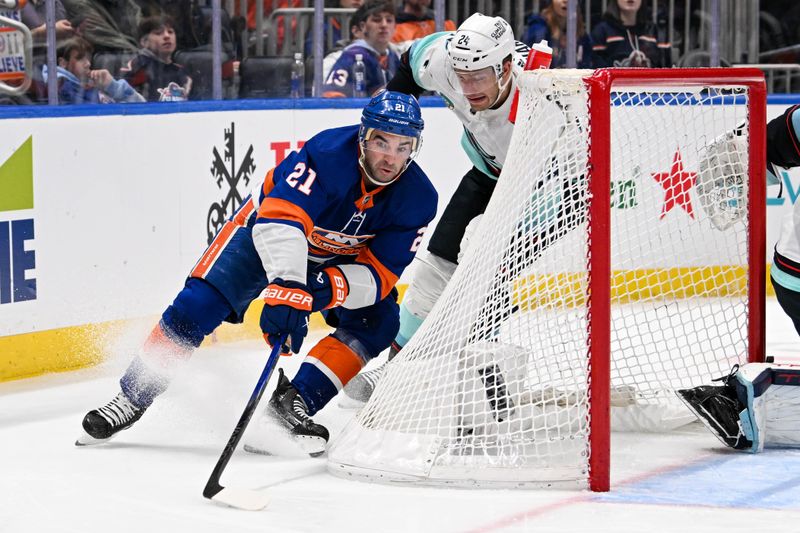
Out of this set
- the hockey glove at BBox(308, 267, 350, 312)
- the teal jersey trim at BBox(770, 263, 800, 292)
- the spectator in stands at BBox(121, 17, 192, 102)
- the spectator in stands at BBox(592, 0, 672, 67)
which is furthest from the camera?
the spectator in stands at BBox(592, 0, 672, 67)

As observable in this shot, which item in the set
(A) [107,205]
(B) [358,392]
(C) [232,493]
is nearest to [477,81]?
(B) [358,392]

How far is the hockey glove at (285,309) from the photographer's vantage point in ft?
10.0

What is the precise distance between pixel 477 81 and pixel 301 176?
1.86 ft

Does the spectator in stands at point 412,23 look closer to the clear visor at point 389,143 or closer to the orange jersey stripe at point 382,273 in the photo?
the orange jersey stripe at point 382,273

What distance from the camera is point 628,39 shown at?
623cm

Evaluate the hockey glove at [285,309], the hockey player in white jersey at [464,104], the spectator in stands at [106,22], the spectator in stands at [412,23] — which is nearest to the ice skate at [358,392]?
the hockey player in white jersey at [464,104]

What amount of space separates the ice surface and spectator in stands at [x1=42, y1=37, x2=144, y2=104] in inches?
49.7

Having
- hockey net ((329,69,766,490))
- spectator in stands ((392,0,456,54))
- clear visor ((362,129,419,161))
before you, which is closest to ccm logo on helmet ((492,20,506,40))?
hockey net ((329,69,766,490))

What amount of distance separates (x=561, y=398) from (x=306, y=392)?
660 mm

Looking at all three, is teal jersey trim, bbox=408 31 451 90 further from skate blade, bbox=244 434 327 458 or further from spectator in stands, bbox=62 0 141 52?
spectator in stands, bbox=62 0 141 52

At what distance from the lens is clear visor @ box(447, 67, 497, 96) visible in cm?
Result: 345

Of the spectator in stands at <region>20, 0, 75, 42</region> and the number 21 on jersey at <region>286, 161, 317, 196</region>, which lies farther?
the spectator in stands at <region>20, 0, 75, 42</region>

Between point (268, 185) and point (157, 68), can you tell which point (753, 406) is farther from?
point (157, 68)

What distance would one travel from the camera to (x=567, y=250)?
327 cm
